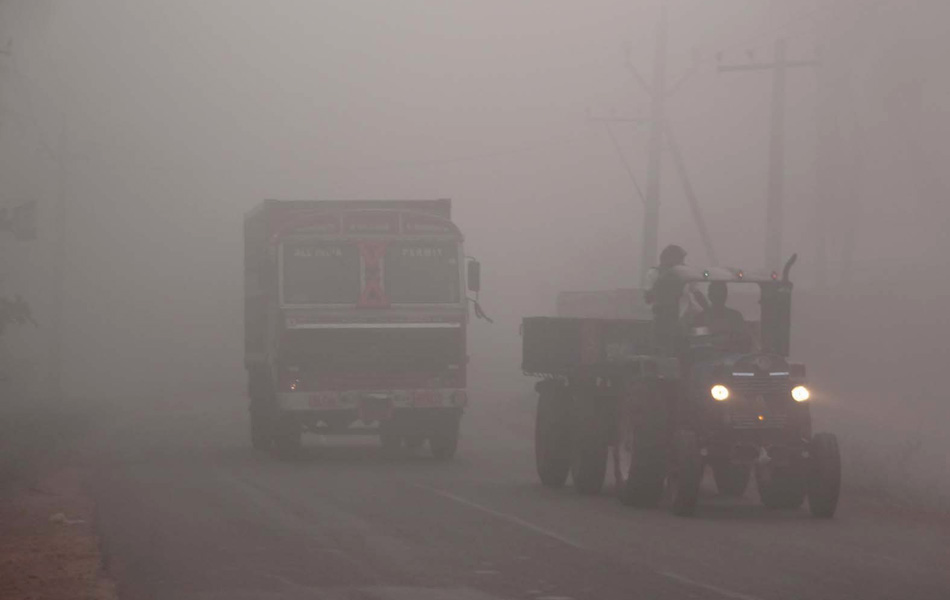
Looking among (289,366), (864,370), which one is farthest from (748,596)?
(864,370)

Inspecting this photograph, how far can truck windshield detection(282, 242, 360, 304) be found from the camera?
80.3 feet

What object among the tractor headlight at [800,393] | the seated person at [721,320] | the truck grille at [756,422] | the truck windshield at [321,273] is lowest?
the truck grille at [756,422]

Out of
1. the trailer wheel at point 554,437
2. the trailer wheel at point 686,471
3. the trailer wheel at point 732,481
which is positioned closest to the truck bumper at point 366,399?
the trailer wheel at point 554,437

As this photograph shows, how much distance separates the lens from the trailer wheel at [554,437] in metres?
20.3

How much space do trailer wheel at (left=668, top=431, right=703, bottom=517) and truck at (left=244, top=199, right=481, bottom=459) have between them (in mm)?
8288

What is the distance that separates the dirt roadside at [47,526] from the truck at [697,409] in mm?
5503

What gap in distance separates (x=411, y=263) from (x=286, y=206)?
2.16 m

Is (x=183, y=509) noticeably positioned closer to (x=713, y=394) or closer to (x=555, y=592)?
(x=713, y=394)

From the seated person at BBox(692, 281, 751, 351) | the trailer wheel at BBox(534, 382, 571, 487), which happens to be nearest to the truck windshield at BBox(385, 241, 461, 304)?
the trailer wheel at BBox(534, 382, 571, 487)

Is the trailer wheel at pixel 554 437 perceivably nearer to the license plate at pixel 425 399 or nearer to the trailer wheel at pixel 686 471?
the trailer wheel at pixel 686 471

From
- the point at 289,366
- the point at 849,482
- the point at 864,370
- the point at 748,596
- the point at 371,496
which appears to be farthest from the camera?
the point at 864,370

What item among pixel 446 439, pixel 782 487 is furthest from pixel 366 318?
pixel 782 487

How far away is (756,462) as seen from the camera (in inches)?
648

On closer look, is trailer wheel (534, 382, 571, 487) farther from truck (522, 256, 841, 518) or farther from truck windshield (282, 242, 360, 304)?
truck windshield (282, 242, 360, 304)
